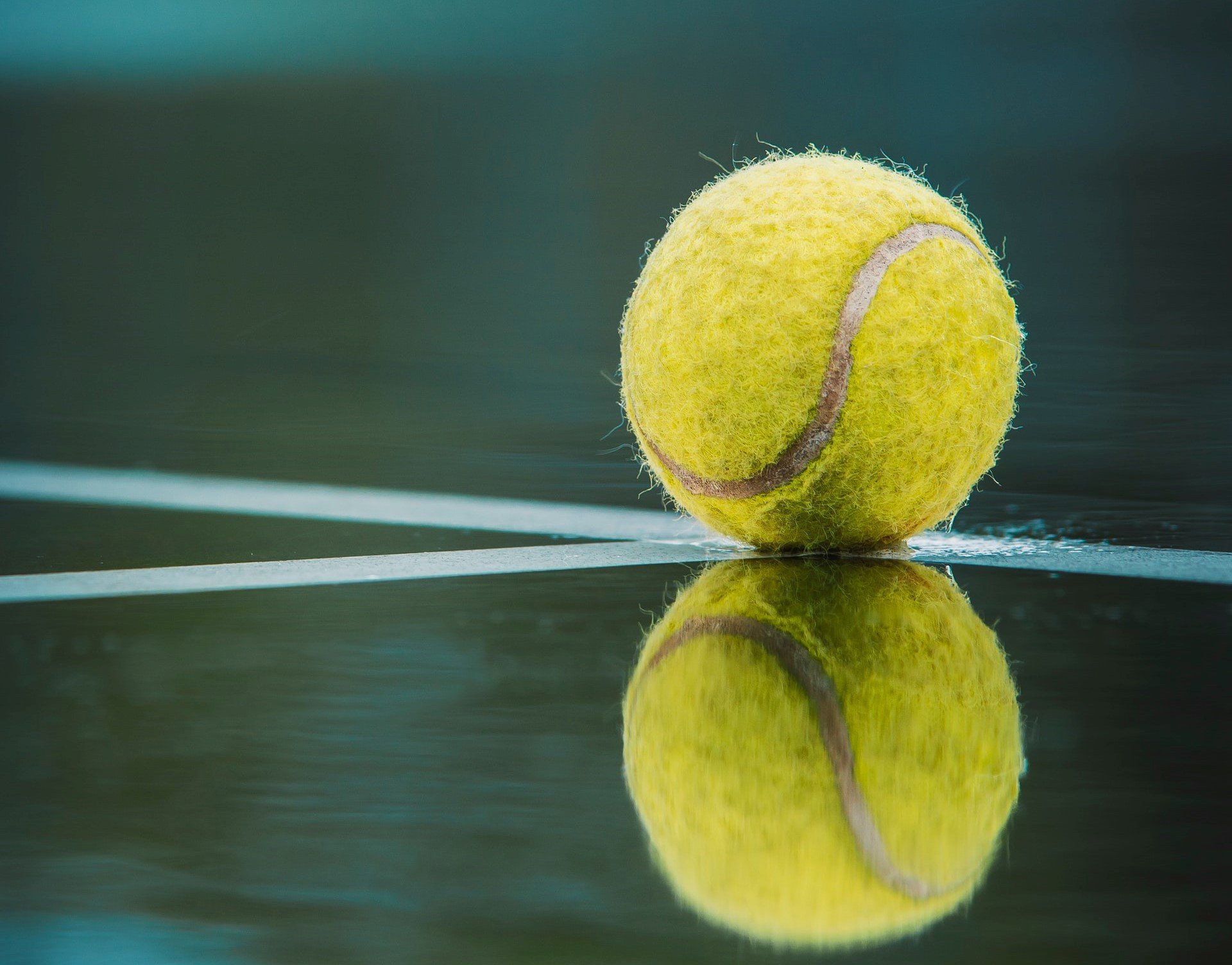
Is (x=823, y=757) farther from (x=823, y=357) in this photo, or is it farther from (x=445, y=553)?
(x=445, y=553)

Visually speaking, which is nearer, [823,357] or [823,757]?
[823,757]

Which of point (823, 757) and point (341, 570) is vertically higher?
point (823, 757)

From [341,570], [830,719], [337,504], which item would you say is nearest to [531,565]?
[341,570]

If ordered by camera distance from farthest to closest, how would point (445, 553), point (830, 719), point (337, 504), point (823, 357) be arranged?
point (337, 504), point (445, 553), point (823, 357), point (830, 719)

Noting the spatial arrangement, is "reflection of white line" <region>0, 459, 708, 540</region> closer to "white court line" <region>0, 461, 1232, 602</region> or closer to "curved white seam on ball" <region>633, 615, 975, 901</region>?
"white court line" <region>0, 461, 1232, 602</region>

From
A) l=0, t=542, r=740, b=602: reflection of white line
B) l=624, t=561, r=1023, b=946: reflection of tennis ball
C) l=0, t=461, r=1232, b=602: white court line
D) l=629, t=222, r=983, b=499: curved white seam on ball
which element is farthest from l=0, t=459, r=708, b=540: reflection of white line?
l=624, t=561, r=1023, b=946: reflection of tennis ball

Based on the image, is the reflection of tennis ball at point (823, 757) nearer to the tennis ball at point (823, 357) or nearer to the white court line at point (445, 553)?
the tennis ball at point (823, 357)
